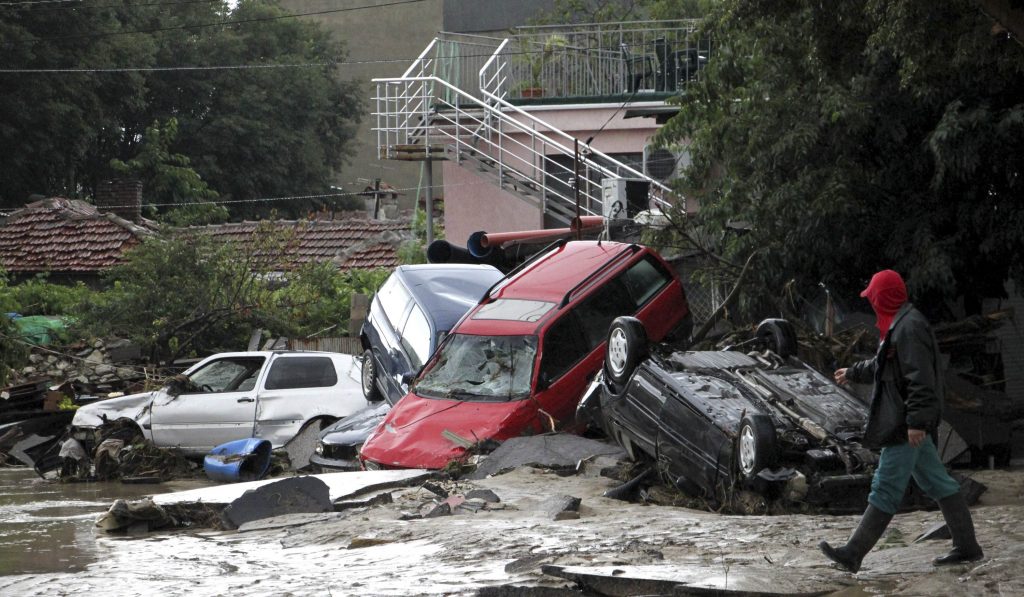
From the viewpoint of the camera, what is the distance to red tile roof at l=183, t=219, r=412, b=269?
3041 cm

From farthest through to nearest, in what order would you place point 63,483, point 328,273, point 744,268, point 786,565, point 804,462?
point 328,273, point 63,483, point 744,268, point 804,462, point 786,565

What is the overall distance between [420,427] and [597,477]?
2332 millimetres

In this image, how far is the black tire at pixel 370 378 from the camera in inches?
629

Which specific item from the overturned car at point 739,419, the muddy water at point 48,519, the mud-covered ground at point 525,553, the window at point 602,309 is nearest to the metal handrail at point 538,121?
the window at point 602,309

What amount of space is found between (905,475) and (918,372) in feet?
1.93

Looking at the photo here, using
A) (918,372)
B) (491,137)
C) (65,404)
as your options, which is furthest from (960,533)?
(491,137)

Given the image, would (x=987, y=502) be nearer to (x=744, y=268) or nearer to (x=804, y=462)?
(x=804, y=462)

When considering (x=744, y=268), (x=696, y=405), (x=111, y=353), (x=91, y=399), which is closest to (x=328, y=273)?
(x=111, y=353)

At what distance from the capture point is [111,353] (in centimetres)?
2275

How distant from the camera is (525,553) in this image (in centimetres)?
803

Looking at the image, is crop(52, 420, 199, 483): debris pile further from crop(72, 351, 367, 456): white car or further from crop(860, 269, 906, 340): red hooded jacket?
crop(860, 269, 906, 340): red hooded jacket

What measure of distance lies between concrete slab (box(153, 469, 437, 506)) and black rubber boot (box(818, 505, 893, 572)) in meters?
5.17

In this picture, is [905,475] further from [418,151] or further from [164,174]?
[164,174]

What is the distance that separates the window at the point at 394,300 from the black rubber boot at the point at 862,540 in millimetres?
9697
